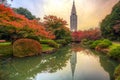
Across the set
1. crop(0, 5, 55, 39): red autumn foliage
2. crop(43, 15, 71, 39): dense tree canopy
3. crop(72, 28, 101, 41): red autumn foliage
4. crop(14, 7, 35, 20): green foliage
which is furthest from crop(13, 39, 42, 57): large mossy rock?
crop(14, 7, 35, 20): green foliage

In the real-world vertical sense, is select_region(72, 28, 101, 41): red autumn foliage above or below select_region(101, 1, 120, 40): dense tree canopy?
below

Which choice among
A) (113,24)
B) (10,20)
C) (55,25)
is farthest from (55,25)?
(10,20)

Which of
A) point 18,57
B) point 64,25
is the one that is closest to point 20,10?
point 64,25

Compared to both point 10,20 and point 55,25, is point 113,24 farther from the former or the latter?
point 10,20

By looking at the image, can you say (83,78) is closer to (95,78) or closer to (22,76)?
(95,78)

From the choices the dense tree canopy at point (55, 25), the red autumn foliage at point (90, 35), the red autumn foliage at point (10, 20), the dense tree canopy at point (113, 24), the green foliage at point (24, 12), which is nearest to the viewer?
the red autumn foliage at point (10, 20)

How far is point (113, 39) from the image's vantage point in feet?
141

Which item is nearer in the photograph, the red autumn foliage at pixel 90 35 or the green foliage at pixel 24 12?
the red autumn foliage at pixel 90 35

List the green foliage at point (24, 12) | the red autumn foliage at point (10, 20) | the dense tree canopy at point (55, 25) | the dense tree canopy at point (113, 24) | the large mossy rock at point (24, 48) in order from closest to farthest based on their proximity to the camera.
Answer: the red autumn foliage at point (10, 20) < the large mossy rock at point (24, 48) < the dense tree canopy at point (55, 25) < the dense tree canopy at point (113, 24) < the green foliage at point (24, 12)

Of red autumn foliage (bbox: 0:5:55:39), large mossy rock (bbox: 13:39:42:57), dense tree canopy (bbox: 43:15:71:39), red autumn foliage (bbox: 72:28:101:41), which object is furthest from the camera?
red autumn foliage (bbox: 72:28:101:41)

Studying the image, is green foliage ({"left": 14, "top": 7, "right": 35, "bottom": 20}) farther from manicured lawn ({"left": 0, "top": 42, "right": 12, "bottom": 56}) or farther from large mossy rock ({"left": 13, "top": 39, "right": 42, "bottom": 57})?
manicured lawn ({"left": 0, "top": 42, "right": 12, "bottom": 56})

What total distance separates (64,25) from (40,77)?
31.2 metres

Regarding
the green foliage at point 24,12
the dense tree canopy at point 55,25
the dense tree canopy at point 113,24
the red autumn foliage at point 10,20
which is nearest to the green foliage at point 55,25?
the dense tree canopy at point 55,25

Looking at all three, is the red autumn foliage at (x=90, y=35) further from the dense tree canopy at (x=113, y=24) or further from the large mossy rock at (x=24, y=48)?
the large mossy rock at (x=24, y=48)
